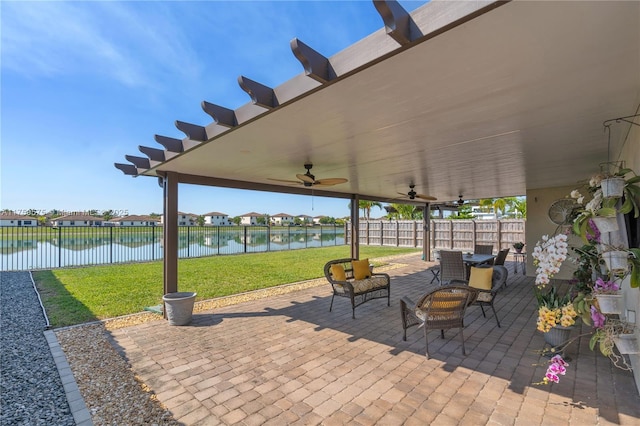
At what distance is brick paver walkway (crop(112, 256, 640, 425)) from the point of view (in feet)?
7.90

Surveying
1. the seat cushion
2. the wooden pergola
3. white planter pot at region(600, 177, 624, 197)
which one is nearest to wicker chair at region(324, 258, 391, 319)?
the seat cushion

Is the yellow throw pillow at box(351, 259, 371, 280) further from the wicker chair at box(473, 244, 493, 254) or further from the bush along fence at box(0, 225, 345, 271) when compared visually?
the bush along fence at box(0, 225, 345, 271)

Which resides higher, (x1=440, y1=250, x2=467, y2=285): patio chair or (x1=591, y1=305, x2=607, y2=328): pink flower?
(x1=591, y1=305, x2=607, y2=328): pink flower

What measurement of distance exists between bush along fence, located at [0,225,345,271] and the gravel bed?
5346 millimetres

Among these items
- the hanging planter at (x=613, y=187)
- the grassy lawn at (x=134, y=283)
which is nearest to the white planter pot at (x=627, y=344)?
the hanging planter at (x=613, y=187)

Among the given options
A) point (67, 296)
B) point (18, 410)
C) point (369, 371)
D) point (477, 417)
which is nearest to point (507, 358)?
point (477, 417)

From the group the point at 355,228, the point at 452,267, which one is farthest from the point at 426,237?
the point at 452,267

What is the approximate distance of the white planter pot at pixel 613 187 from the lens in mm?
1854

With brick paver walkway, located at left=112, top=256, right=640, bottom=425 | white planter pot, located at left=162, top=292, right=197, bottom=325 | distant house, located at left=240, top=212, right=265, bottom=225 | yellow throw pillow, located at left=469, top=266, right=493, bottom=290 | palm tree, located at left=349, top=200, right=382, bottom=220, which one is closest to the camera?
brick paver walkway, located at left=112, top=256, right=640, bottom=425

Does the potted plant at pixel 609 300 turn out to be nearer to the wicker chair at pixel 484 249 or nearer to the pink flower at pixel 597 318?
the pink flower at pixel 597 318

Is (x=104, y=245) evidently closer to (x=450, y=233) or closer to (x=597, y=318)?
(x=597, y=318)

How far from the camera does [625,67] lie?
75.5 inches

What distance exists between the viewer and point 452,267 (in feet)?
21.7

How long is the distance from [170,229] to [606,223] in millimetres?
5573
